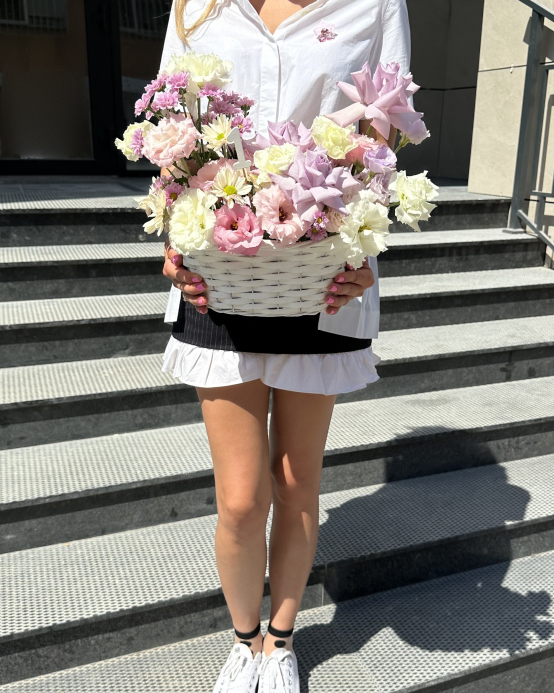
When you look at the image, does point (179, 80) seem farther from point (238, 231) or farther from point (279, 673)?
point (279, 673)

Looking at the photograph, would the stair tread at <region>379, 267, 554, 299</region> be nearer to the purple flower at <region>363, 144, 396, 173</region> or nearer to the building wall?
the purple flower at <region>363, 144, 396, 173</region>

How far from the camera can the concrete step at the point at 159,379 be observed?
2.36 m

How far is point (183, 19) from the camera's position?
1.46 metres

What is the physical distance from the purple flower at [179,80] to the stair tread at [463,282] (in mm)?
2014

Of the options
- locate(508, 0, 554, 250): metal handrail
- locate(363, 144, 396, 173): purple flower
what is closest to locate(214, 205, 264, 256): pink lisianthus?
locate(363, 144, 396, 173): purple flower

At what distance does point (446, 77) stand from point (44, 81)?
3640 mm

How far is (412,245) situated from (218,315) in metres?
2.20

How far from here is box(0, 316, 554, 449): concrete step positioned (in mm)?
2357

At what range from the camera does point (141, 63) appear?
16.8ft

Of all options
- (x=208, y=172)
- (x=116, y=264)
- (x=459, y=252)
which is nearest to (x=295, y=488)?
(x=208, y=172)

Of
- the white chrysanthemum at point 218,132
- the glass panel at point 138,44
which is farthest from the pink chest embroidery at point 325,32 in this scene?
the glass panel at point 138,44

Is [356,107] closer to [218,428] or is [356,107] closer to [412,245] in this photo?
[218,428]

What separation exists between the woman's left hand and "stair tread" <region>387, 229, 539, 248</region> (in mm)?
2097

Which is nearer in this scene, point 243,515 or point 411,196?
point 411,196
